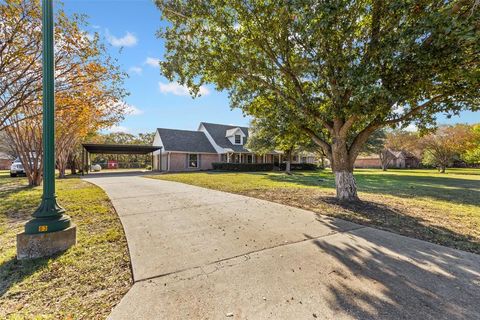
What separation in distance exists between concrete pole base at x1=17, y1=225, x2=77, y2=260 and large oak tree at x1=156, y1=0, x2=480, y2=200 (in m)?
5.94

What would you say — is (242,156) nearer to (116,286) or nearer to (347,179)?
(347,179)

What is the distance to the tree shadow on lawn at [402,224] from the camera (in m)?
4.24

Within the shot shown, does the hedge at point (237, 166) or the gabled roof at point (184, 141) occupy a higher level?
the gabled roof at point (184, 141)

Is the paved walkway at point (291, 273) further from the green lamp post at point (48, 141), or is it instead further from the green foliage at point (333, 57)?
the green foliage at point (333, 57)

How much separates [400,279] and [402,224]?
3155 millimetres

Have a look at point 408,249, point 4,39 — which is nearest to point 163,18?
point 4,39

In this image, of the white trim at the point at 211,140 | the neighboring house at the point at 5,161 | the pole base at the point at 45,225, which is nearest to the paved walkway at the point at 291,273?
the pole base at the point at 45,225

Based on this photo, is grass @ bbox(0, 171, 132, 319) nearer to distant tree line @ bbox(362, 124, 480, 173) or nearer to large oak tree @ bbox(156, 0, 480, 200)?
large oak tree @ bbox(156, 0, 480, 200)

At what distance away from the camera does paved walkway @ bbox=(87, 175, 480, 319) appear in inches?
88.4

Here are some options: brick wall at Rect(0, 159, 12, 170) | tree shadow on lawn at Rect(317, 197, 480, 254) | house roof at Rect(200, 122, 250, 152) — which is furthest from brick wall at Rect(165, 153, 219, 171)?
brick wall at Rect(0, 159, 12, 170)

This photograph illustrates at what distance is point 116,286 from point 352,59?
7.16 metres

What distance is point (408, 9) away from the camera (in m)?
4.95

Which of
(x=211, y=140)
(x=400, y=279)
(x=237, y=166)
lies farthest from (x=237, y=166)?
(x=400, y=279)

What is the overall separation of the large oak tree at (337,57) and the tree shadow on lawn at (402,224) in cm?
89
